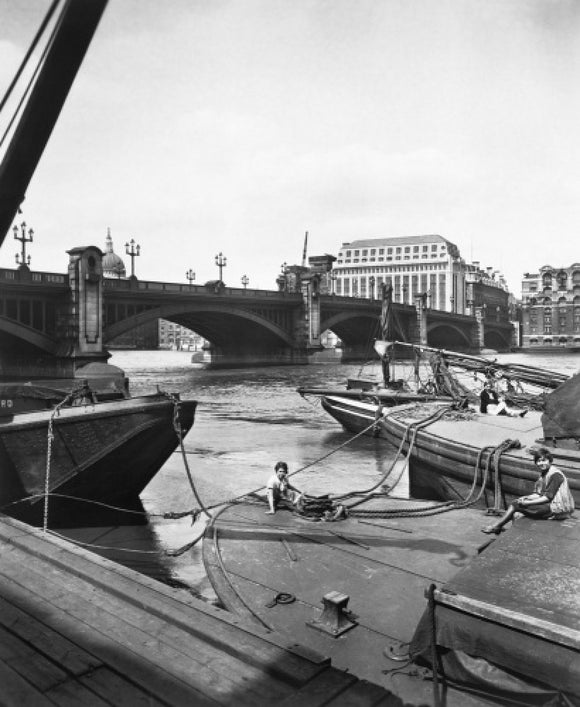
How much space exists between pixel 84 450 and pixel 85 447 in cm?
8

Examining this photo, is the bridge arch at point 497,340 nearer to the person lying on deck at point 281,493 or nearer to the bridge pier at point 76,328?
the bridge pier at point 76,328

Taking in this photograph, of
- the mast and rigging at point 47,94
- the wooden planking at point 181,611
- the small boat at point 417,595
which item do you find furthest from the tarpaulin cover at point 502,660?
the mast and rigging at point 47,94

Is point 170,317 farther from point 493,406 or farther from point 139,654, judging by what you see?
point 139,654

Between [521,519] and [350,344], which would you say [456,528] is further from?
[350,344]

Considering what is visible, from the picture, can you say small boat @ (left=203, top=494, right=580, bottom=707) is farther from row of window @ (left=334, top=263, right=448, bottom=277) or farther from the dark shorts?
row of window @ (left=334, top=263, right=448, bottom=277)

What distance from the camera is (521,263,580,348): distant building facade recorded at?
15225cm

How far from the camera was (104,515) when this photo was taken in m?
15.9

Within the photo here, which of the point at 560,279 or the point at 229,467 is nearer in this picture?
the point at 229,467

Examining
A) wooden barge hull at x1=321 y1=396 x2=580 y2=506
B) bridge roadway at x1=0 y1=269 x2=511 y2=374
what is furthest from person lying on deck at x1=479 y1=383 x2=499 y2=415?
bridge roadway at x1=0 y1=269 x2=511 y2=374

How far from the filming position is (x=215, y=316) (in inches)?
2847

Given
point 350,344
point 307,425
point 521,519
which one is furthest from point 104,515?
point 350,344

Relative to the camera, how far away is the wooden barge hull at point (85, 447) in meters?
14.7

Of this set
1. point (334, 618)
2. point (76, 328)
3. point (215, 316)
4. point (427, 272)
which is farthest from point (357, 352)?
point (427, 272)

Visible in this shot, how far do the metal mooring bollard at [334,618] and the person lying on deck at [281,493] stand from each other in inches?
174
